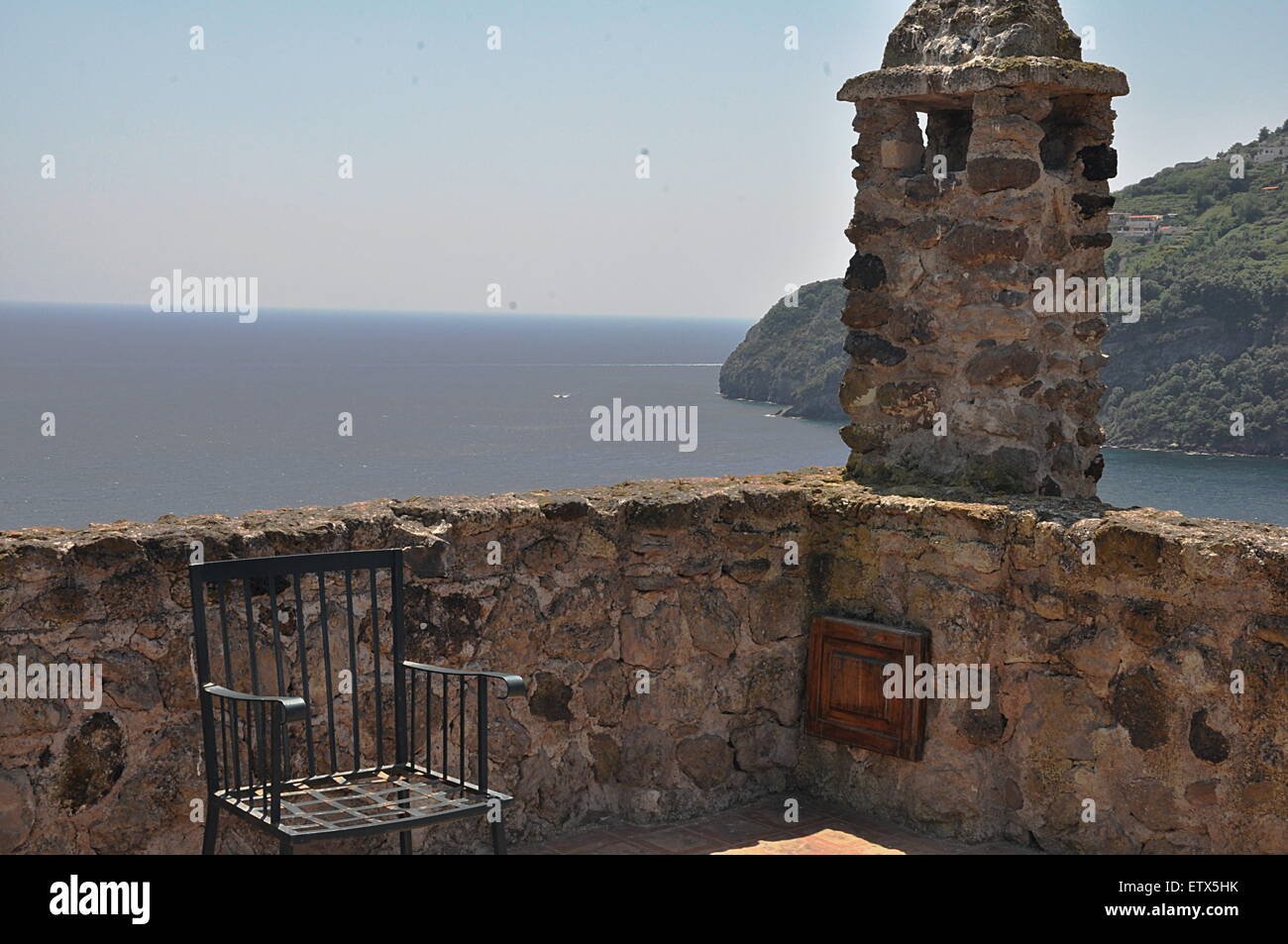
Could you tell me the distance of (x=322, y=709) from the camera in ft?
12.1

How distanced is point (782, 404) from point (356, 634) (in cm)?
6913

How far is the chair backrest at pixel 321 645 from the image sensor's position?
3.25 metres

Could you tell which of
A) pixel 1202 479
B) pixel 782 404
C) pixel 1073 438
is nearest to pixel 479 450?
pixel 782 404

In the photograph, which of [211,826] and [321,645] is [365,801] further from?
[321,645]

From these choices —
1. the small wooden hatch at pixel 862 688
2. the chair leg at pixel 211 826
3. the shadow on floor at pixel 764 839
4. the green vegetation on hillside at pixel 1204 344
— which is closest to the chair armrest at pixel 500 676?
the chair leg at pixel 211 826

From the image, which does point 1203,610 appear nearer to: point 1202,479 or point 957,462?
point 957,462

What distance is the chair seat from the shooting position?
111 inches

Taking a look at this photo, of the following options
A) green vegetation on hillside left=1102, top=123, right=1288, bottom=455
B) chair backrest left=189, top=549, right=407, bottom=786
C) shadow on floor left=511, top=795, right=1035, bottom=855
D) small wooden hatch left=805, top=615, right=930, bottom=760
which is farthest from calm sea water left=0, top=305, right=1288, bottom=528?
chair backrest left=189, top=549, right=407, bottom=786

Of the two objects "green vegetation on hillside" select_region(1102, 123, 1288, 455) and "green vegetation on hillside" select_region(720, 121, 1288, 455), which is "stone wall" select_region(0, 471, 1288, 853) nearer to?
"green vegetation on hillside" select_region(1102, 123, 1288, 455)

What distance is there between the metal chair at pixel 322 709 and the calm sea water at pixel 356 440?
1702cm

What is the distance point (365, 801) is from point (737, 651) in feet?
5.39

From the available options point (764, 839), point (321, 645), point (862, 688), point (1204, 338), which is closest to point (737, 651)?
point (862, 688)

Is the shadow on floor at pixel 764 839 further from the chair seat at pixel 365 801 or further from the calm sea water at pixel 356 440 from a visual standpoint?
the calm sea water at pixel 356 440
